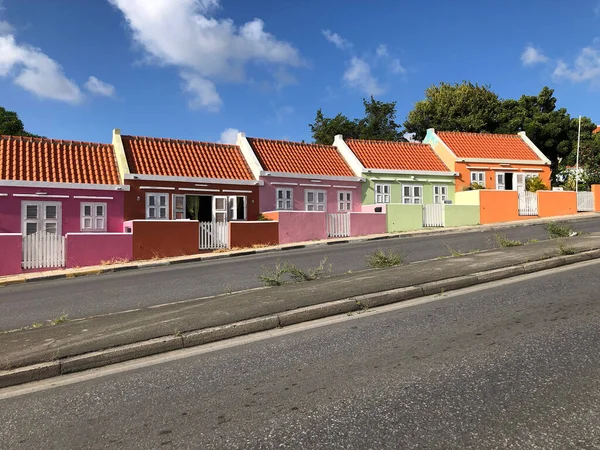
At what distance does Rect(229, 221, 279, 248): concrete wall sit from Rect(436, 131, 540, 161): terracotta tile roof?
14.8 m

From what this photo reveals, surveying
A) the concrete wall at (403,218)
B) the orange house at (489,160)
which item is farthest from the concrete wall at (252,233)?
the orange house at (489,160)

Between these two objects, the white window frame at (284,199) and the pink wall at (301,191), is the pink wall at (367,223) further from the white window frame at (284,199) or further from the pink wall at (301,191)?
the white window frame at (284,199)

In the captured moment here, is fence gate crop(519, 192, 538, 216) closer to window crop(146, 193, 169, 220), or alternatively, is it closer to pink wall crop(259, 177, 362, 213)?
pink wall crop(259, 177, 362, 213)

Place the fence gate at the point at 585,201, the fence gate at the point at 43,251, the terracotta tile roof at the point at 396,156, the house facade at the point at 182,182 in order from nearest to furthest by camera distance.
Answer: the fence gate at the point at 43,251 → the house facade at the point at 182,182 → the terracotta tile roof at the point at 396,156 → the fence gate at the point at 585,201

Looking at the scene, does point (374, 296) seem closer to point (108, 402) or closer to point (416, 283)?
point (416, 283)

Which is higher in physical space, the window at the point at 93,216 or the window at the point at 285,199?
the window at the point at 285,199

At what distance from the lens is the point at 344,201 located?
2586 centimetres

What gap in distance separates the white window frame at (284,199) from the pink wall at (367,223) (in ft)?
12.3

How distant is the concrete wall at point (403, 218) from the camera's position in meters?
23.4

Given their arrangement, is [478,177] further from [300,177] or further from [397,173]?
[300,177]

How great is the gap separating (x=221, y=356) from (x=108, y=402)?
1368mm

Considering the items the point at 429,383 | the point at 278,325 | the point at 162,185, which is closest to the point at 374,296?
the point at 278,325

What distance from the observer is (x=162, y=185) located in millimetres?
21312

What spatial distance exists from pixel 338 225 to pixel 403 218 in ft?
12.6
